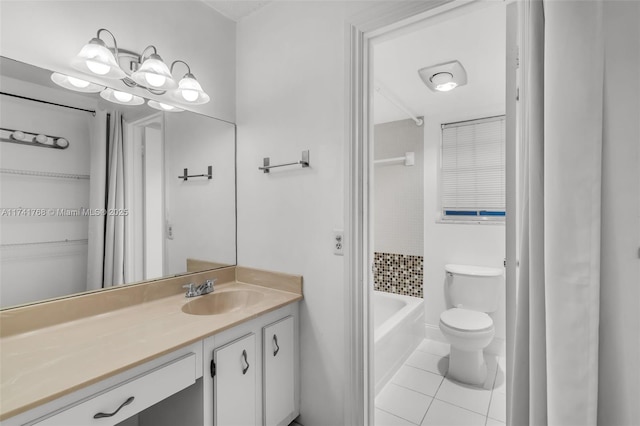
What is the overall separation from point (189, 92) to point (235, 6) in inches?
26.1

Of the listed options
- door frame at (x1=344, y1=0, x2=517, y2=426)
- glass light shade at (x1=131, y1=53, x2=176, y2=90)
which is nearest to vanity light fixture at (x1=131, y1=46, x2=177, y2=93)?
glass light shade at (x1=131, y1=53, x2=176, y2=90)

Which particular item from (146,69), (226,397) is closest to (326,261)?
(226,397)

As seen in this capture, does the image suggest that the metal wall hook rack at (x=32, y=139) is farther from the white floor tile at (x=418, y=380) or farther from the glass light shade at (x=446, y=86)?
the white floor tile at (x=418, y=380)

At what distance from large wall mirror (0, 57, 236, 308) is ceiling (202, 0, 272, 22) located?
26.5 inches

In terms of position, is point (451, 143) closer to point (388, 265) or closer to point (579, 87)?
point (388, 265)

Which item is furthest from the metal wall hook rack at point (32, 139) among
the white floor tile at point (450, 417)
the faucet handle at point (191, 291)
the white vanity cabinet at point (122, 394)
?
the white floor tile at point (450, 417)

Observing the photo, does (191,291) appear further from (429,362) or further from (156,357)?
(429,362)

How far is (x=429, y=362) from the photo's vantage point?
256cm

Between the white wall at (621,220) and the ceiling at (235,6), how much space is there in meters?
1.92

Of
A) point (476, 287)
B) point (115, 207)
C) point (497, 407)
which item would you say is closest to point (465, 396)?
point (497, 407)

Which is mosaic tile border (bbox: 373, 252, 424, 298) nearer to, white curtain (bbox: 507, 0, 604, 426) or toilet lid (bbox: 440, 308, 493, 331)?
toilet lid (bbox: 440, 308, 493, 331)

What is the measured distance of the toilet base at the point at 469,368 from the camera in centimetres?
Answer: 221

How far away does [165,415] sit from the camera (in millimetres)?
1326

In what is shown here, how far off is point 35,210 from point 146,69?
0.77 metres
